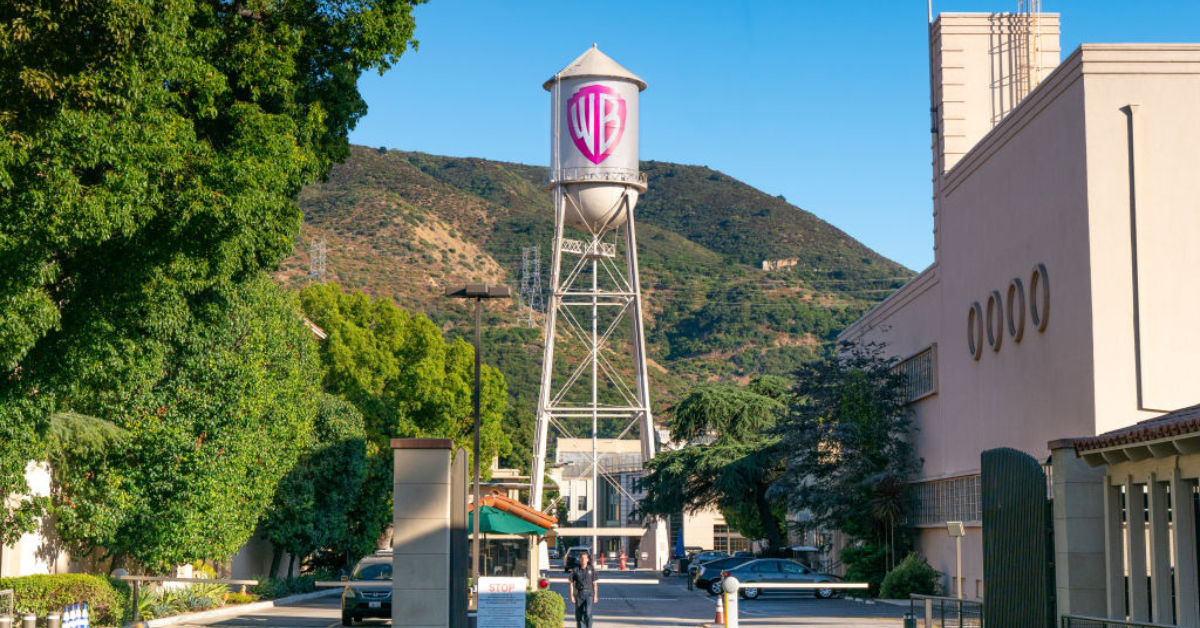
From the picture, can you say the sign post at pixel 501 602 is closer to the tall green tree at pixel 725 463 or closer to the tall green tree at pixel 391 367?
the tall green tree at pixel 725 463

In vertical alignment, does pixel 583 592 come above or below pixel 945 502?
below

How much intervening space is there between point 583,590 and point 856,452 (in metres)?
18.2

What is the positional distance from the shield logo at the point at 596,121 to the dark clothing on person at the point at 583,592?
3326 centimetres

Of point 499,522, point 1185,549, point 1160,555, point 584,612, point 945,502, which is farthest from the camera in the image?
point 945,502

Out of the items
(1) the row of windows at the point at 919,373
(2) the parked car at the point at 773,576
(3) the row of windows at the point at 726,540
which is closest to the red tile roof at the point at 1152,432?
(1) the row of windows at the point at 919,373

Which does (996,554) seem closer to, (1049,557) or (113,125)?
(1049,557)

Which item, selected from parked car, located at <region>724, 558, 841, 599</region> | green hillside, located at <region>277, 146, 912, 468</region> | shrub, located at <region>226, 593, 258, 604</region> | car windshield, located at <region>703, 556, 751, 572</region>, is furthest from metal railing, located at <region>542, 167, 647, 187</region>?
green hillside, located at <region>277, 146, 912, 468</region>

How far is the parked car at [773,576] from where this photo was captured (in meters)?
41.7

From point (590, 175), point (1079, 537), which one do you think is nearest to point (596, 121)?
point (590, 175)

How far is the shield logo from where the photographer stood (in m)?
55.2

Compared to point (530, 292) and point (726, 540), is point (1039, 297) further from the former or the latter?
point (530, 292)

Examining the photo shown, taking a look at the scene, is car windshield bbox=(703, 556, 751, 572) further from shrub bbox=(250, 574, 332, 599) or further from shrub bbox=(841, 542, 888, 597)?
shrub bbox=(250, 574, 332, 599)

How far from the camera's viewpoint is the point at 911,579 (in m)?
37.0

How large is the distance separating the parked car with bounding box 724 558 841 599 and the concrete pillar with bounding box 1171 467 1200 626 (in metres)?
26.3
